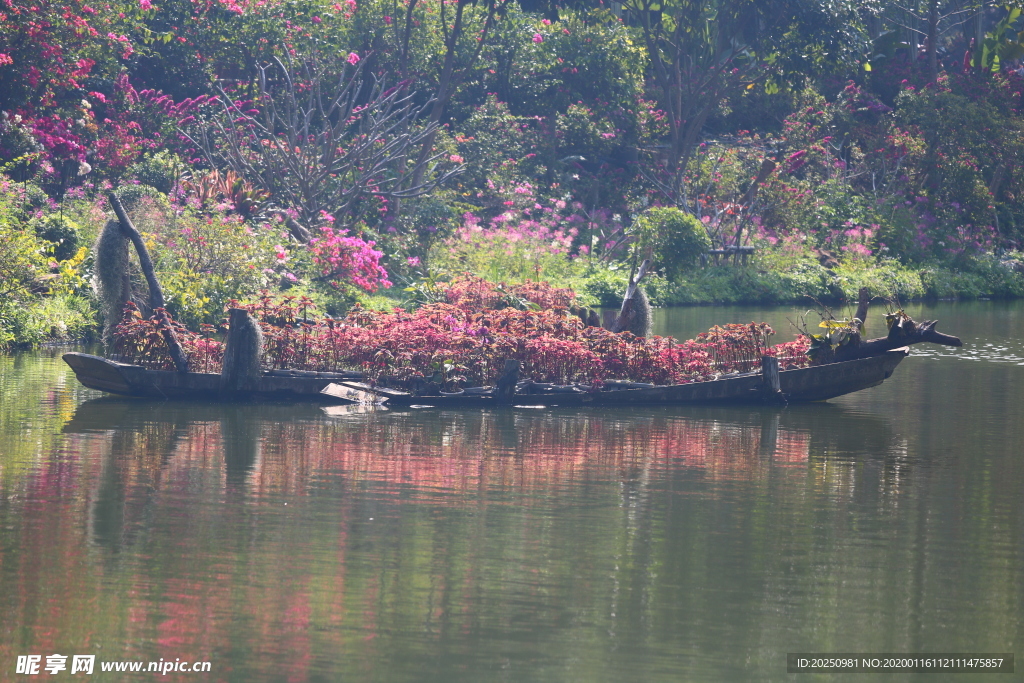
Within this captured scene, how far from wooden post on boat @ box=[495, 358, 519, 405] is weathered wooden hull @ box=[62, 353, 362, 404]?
212 centimetres

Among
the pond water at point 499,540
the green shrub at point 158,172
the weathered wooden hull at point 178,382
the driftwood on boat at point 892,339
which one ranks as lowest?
the pond water at point 499,540

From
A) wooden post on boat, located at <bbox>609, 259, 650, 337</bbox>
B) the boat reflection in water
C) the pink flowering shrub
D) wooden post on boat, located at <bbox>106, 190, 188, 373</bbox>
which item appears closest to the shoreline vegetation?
the pink flowering shrub

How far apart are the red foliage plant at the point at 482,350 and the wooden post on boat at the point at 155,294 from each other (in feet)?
0.81

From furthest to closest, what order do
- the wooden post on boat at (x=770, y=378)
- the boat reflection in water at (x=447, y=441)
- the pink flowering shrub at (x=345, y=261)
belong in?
the pink flowering shrub at (x=345, y=261) → the wooden post on boat at (x=770, y=378) → the boat reflection in water at (x=447, y=441)

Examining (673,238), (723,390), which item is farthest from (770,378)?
(673,238)

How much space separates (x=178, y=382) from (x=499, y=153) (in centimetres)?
2345

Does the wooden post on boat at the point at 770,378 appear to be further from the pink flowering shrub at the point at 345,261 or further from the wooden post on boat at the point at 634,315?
the pink flowering shrub at the point at 345,261

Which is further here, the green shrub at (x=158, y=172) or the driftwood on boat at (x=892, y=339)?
the green shrub at (x=158, y=172)

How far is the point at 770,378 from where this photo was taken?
61.7 ft

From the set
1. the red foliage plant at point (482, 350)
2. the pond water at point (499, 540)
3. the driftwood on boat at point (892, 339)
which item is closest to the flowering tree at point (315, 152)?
the red foliage plant at point (482, 350)

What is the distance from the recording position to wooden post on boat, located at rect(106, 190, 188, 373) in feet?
61.2

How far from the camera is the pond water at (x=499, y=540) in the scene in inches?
330

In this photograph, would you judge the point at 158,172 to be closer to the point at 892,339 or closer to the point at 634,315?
the point at 634,315

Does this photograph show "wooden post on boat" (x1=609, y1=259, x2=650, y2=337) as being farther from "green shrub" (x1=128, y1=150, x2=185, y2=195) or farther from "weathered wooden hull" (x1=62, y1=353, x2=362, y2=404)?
"green shrub" (x1=128, y1=150, x2=185, y2=195)
